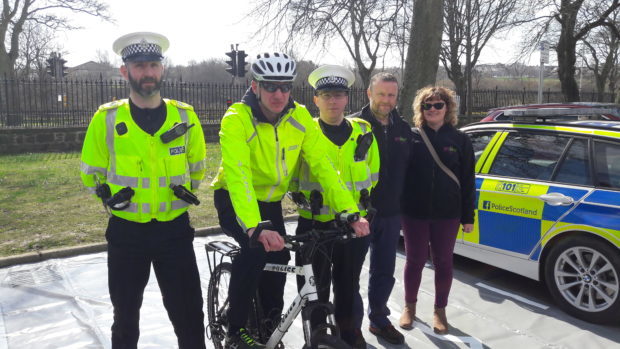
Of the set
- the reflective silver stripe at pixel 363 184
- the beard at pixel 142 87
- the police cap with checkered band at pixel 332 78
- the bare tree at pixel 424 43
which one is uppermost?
the bare tree at pixel 424 43

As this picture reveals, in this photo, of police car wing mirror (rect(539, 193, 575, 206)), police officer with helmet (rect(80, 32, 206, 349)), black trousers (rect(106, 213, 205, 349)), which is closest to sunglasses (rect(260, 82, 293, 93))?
police officer with helmet (rect(80, 32, 206, 349))

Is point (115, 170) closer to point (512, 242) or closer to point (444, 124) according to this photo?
point (444, 124)

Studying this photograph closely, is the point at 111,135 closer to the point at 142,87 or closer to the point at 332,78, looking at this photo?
the point at 142,87

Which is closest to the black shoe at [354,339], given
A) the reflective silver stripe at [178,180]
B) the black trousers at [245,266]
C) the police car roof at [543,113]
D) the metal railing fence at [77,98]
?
the black trousers at [245,266]

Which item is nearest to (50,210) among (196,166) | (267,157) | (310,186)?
(196,166)

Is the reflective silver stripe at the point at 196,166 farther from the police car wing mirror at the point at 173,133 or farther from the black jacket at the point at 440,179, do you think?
the black jacket at the point at 440,179

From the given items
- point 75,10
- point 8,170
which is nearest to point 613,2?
point 8,170

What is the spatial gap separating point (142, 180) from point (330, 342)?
129cm

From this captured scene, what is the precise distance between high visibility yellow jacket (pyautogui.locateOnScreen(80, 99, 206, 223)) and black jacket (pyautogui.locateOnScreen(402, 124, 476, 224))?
1925 mm

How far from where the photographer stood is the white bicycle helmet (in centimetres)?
282

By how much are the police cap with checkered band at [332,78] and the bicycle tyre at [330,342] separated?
1539 mm

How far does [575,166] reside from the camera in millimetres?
4410

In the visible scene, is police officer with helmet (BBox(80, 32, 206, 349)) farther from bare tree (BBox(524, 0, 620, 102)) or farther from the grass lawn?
bare tree (BBox(524, 0, 620, 102))

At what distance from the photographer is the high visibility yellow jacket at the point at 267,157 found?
2.68 meters
